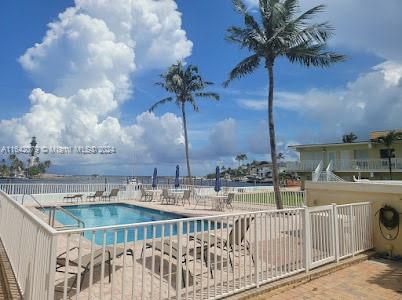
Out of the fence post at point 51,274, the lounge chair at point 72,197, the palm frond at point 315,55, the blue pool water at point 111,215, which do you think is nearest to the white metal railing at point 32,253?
the fence post at point 51,274

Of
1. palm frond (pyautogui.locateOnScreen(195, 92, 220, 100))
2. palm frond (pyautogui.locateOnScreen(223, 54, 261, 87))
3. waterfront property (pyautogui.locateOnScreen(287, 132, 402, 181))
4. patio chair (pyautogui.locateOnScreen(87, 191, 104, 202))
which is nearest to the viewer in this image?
palm frond (pyautogui.locateOnScreen(223, 54, 261, 87))

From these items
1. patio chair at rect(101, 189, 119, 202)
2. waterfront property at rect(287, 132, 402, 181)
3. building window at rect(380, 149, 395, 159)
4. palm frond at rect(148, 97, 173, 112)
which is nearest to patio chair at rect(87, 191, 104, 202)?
patio chair at rect(101, 189, 119, 202)

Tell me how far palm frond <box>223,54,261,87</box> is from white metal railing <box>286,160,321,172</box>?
2021 centimetres

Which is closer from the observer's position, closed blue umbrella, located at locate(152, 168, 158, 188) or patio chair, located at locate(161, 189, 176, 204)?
patio chair, located at locate(161, 189, 176, 204)

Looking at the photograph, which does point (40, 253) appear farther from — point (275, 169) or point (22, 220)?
point (275, 169)

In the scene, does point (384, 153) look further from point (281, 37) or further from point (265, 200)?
point (281, 37)

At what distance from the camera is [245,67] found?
15.8 meters

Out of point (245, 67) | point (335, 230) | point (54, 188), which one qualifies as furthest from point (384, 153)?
point (54, 188)

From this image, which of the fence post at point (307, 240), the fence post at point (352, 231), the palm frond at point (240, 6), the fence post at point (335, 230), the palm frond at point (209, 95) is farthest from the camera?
the palm frond at point (209, 95)

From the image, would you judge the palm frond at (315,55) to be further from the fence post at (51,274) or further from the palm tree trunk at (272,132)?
the fence post at (51,274)

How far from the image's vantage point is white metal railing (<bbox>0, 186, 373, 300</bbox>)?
3505 millimetres

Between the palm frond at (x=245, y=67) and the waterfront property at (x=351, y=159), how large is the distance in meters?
14.1

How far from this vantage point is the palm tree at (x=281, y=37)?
1445 centimetres

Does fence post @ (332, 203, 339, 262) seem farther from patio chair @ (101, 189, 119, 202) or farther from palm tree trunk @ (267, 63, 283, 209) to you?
patio chair @ (101, 189, 119, 202)
